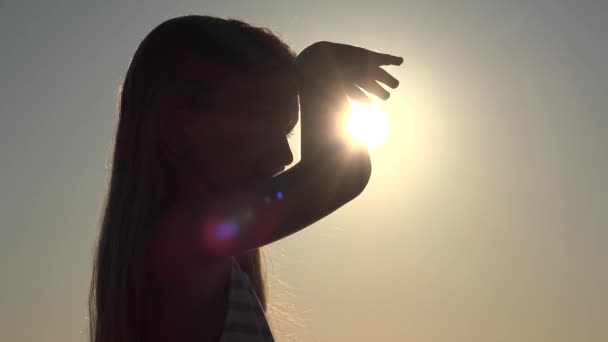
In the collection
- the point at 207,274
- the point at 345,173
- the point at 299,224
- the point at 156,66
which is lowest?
the point at 207,274

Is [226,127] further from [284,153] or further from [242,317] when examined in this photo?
[242,317]

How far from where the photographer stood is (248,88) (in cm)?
200

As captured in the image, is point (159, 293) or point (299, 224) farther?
point (159, 293)

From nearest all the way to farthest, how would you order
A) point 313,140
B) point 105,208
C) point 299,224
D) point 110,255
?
point 299,224 → point 313,140 → point 110,255 → point 105,208

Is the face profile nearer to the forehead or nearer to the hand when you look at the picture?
the forehead

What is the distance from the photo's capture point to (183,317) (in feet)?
6.05

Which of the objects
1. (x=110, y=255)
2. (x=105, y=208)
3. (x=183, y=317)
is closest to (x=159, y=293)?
(x=183, y=317)

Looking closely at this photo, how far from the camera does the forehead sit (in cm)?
197

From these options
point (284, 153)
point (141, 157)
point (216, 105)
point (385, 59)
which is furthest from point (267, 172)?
point (385, 59)

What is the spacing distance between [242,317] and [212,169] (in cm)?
40

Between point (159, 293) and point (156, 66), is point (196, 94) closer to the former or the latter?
point (156, 66)

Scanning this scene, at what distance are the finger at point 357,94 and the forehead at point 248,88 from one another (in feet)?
0.99

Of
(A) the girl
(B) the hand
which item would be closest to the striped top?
(A) the girl

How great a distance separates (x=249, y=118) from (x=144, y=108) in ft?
1.01
